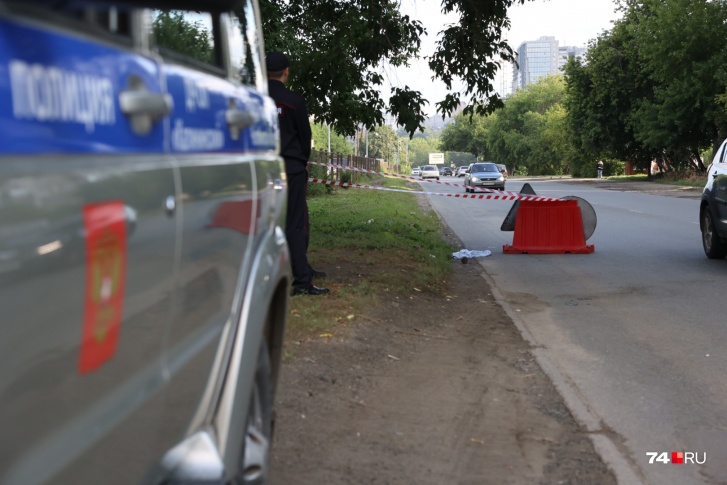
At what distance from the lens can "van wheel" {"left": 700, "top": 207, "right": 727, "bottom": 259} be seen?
512 inches

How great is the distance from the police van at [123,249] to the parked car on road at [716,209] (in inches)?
414

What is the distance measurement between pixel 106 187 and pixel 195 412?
927 millimetres

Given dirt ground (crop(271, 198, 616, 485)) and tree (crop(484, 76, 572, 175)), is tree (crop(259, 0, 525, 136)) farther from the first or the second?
tree (crop(484, 76, 572, 175))

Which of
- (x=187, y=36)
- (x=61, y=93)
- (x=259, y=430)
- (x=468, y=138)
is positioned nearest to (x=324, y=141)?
(x=259, y=430)

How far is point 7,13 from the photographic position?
144cm

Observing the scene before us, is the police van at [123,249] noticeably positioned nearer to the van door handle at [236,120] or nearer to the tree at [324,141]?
the van door handle at [236,120]

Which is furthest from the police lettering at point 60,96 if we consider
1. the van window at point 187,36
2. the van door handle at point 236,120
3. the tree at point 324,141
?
the tree at point 324,141

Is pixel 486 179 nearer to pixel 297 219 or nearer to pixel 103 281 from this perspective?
pixel 297 219

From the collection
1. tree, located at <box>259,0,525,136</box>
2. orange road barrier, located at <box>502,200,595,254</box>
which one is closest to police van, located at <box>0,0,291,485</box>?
tree, located at <box>259,0,525,136</box>

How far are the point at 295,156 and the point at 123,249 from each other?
664cm

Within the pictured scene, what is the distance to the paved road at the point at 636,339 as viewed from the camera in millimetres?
5109

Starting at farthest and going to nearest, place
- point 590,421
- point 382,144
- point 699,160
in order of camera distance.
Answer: point 382,144, point 699,160, point 590,421

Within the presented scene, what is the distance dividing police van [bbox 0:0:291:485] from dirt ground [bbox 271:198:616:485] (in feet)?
5.43

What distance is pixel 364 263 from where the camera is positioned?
477 inches
